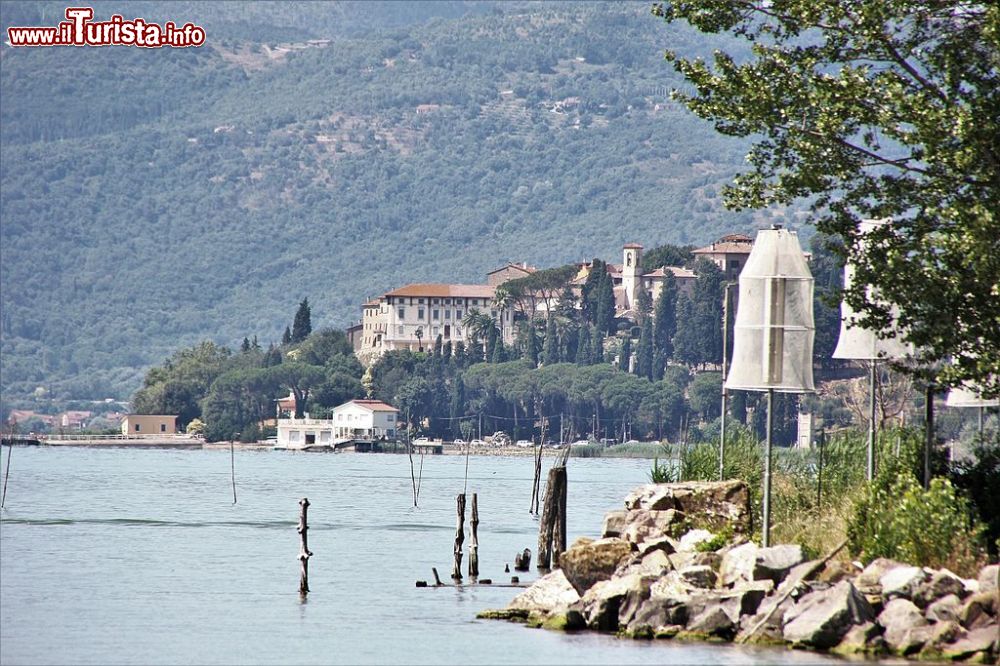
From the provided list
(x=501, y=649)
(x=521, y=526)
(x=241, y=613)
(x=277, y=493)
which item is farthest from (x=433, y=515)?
(x=501, y=649)

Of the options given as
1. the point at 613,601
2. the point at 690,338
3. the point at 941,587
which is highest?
the point at 690,338

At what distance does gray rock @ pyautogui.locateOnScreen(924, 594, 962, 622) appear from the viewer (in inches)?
883

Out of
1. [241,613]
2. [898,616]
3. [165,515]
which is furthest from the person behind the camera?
[165,515]

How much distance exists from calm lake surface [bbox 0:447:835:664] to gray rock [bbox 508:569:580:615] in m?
0.56

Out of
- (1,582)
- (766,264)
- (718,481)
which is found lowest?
(1,582)

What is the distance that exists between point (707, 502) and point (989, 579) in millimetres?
7498

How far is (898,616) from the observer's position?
22703 millimetres

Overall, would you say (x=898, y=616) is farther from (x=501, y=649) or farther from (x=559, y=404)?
(x=559, y=404)

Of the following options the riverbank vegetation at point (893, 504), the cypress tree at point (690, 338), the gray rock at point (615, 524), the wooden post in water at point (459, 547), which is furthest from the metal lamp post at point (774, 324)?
the cypress tree at point (690, 338)

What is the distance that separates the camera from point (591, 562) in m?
28.0

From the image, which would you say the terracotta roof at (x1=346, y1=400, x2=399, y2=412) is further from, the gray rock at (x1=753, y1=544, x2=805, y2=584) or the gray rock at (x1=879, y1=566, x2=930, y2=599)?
the gray rock at (x1=879, y1=566, x2=930, y2=599)

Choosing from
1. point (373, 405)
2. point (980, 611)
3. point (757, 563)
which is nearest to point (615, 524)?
point (757, 563)

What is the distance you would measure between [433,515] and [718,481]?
39.9m

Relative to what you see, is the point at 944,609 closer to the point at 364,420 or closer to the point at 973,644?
the point at 973,644
